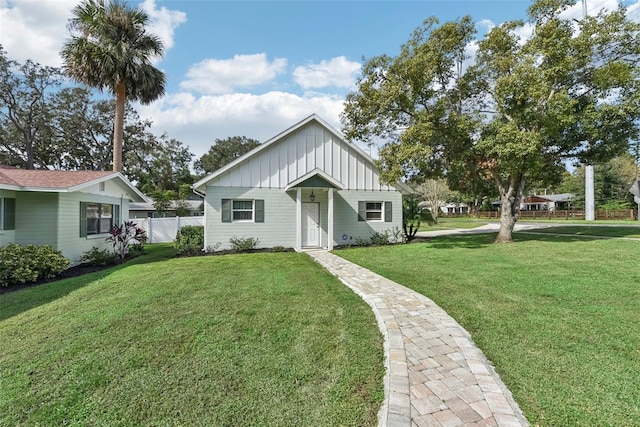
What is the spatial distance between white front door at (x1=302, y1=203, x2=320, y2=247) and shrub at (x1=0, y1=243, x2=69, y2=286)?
27.4ft

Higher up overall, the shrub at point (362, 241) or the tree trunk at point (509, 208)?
the tree trunk at point (509, 208)

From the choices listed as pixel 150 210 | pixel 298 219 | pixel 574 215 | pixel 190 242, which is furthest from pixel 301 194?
pixel 574 215

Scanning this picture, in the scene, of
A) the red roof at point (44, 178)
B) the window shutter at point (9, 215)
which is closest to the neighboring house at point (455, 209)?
the red roof at point (44, 178)

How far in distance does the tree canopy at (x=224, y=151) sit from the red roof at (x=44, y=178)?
1495 inches

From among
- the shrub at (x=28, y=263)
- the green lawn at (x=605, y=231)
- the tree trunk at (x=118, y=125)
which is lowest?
the shrub at (x=28, y=263)

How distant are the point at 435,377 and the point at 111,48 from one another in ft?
62.0

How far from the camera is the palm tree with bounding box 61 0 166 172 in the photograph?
1430cm

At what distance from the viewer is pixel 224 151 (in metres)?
48.2

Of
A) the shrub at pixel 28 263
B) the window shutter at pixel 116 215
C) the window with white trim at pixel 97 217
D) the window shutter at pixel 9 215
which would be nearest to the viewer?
the shrub at pixel 28 263

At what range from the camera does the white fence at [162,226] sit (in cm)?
A: 1797

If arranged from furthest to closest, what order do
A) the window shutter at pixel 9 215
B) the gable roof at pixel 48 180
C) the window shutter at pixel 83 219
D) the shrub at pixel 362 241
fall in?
the shrub at pixel 362 241 → the window shutter at pixel 83 219 → the window shutter at pixel 9 215 → the gable roof at pixel 48 180

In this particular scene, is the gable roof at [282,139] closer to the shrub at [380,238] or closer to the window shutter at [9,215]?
the shrub at [380,238]

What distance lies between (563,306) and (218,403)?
558cm

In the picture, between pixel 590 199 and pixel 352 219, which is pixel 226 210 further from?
pixel 590 199
